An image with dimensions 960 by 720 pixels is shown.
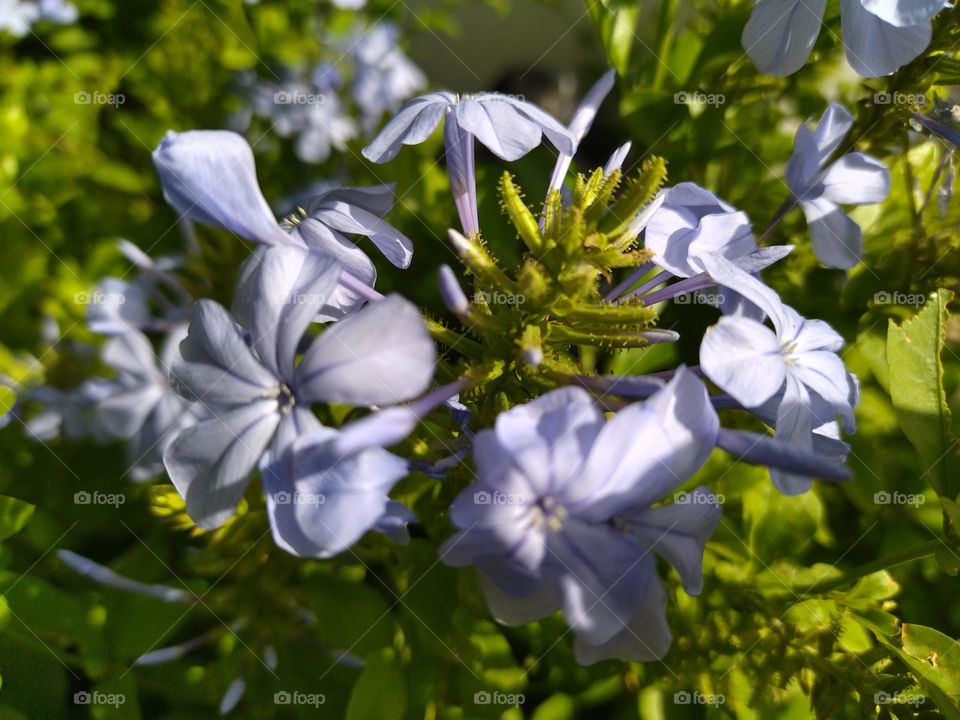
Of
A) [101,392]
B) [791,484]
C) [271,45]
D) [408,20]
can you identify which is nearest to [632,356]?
[791,484]

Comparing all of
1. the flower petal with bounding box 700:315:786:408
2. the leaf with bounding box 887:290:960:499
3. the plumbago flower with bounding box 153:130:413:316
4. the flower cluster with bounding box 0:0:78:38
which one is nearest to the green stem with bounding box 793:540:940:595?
the leaf with bounding box 887:290:960:499

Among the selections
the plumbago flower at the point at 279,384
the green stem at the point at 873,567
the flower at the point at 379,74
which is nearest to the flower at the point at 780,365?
the green stem at the point at 873,567

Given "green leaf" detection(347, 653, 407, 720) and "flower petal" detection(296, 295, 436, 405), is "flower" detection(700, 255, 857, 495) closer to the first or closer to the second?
"flower petal" detection(296, 295, 436, 405)

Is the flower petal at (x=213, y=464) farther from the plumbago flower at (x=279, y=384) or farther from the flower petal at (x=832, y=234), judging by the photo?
the flower petal at (x=832, y=234)

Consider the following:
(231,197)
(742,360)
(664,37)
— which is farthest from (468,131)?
(664,37)

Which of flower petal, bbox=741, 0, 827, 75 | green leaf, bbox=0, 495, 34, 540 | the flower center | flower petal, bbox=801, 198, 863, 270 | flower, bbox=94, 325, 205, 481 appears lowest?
flower, bbox=94, 325, 205, 481

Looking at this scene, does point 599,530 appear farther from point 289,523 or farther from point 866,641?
point 866,641
